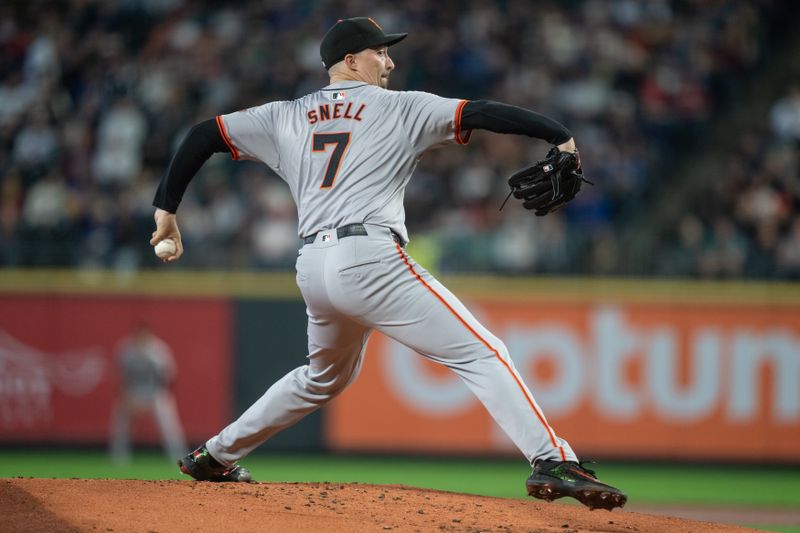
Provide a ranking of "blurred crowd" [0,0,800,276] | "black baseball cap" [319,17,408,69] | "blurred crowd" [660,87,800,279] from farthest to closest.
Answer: "blurred crowd" [0,0,800,276] < "blurred crowd" [660,87,800,279] < "black baseball cap" [319,17,408,69]

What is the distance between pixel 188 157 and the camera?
16.3 feet

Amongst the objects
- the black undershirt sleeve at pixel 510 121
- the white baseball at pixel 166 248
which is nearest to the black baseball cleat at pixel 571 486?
the black undershirt sleeve at pixel 510 121

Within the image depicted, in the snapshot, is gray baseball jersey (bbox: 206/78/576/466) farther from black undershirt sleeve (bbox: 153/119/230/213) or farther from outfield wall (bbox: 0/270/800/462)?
outfield wall (bbox: 0/270/800/462)

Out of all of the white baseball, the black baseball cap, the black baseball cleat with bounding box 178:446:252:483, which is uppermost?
the black baseball cap

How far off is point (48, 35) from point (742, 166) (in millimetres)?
9540

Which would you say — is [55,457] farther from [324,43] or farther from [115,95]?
[324,43]

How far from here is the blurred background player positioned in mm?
12773

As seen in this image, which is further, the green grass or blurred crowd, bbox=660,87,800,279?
blurred crowd, bbox=660,87,800,279

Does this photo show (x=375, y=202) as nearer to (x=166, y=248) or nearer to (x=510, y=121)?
(x=510, y=121)

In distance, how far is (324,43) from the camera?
4.97m

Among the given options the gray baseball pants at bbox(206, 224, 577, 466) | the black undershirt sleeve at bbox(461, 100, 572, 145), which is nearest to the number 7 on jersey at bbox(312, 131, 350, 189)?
the gray baseball pants at bbox(206, 224, 577, 466)

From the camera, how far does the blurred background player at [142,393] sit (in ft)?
41.9

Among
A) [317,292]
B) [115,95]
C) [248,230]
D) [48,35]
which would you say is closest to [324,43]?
[317,292]

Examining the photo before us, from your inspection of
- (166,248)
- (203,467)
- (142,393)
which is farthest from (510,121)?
(142,393)
